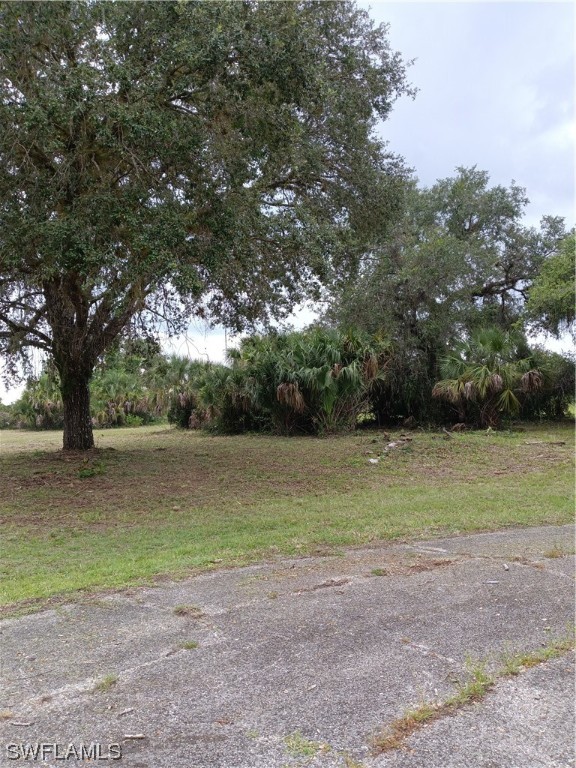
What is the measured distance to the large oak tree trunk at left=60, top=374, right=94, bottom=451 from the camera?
14141mm

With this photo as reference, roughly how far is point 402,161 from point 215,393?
1166 centimetres

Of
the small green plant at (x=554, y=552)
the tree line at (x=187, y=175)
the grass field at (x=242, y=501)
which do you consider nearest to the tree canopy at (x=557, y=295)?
the tree line at (x=187, y=175)

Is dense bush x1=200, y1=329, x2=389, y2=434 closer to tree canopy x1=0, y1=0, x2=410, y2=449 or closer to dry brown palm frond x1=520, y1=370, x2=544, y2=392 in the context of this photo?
dry brown palm frond x1=520, y1=370, x2=544, y2=392

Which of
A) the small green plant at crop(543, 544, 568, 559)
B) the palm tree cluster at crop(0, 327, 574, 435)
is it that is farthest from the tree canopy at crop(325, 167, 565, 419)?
the small green plant at crop(543, 544, 568, 559)

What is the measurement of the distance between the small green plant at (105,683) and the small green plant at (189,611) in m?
1.00

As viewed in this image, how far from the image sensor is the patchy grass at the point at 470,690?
266cm

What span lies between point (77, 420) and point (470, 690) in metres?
12.9

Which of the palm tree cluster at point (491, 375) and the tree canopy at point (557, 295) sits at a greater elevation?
the tree canopy at point (557, 295)

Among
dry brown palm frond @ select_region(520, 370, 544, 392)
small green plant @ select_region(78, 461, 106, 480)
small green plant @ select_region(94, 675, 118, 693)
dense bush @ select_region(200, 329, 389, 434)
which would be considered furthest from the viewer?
dry brown palm frond @ select_region(520, 370, 544, 392)

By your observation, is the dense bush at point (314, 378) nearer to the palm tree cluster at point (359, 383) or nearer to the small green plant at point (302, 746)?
the palm tree cluster at point (359, 383)

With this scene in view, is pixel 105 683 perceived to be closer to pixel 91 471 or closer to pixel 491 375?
pixel 91 471

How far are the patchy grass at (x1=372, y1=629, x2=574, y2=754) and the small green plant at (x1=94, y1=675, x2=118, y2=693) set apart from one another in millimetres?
1355

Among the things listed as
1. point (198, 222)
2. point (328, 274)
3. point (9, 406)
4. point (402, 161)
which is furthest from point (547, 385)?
point (9, 406)

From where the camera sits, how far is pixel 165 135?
8.42m
